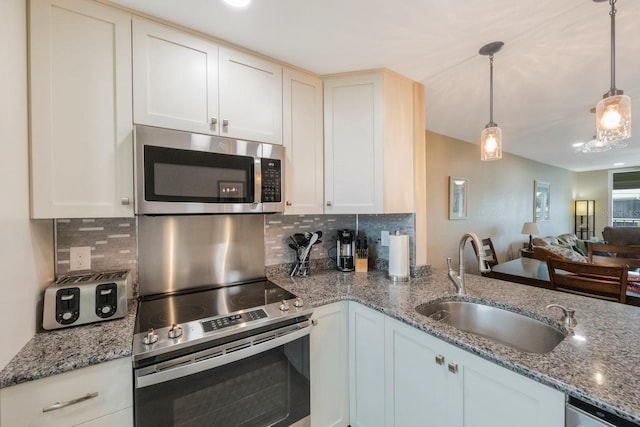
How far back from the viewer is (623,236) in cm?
548

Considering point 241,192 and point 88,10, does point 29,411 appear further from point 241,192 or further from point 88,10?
point 88,10

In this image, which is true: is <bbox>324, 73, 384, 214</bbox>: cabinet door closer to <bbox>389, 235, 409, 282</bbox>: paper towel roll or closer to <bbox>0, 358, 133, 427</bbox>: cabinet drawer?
<bbox>389, 235, 409, 282</bbox>: paper towel roll

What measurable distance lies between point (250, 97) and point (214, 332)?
1.28 meters

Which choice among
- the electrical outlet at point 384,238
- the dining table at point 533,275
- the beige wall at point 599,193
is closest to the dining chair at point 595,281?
the dining table at point 533,275

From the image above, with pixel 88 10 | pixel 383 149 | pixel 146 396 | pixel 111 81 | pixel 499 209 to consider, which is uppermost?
pixel 88 10

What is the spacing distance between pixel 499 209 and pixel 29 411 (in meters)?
5.61

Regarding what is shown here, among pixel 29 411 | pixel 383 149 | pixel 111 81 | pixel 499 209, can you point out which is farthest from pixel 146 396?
pixel 499 209

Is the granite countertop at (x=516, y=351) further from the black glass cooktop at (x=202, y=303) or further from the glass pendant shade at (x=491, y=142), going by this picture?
the glass pendant shade at (x=491, y=142)

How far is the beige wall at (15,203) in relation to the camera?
2.92 ft

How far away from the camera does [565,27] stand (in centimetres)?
Answer: 143

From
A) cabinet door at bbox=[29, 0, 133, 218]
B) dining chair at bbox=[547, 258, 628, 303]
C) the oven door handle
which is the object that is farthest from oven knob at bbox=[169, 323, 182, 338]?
dining chair at bbox=[547, 258, 628, 303]

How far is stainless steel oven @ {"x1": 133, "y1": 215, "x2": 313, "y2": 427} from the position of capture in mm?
1027

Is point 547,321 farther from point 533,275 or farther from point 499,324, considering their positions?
point 533,275

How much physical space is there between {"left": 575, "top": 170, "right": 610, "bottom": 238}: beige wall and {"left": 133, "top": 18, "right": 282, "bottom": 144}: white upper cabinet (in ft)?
29.3
